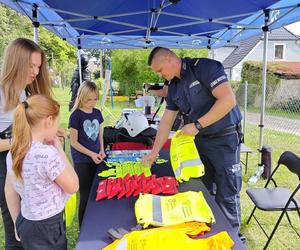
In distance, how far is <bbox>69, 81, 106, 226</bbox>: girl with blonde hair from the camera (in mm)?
2293

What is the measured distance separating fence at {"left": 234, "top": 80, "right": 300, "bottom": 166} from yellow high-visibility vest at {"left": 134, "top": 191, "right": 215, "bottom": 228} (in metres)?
4.54

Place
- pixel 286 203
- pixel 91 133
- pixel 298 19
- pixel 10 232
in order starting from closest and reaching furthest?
pixel 10 232 < pixel 286 203 < pixel 91 133 < pixel 298 19

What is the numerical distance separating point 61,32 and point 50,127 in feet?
11.9

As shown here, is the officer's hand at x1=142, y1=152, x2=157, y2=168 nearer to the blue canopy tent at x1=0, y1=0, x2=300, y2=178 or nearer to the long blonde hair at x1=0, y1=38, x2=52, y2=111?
the long blonde hair at x1=0, y1=38, x2=52, y2=111

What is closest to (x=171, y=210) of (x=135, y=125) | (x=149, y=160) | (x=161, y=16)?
(x=149, y=160)

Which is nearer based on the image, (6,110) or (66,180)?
(66,180)

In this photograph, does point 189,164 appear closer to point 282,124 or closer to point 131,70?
point 282,124

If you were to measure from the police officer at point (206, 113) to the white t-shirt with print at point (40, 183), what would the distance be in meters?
0.81

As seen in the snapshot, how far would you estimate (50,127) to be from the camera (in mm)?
1250

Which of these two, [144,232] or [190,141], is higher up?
[190,141]

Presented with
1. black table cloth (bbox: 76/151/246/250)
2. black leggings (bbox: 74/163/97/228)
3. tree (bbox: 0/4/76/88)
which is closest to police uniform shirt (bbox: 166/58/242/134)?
black table cloth (bbox: 76/151/246/250)

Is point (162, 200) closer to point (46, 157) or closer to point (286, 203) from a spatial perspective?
point (46, 157)

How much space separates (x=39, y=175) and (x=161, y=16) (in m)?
3.20

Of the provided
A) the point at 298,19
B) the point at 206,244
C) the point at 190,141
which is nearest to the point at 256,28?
the point at 298,19
